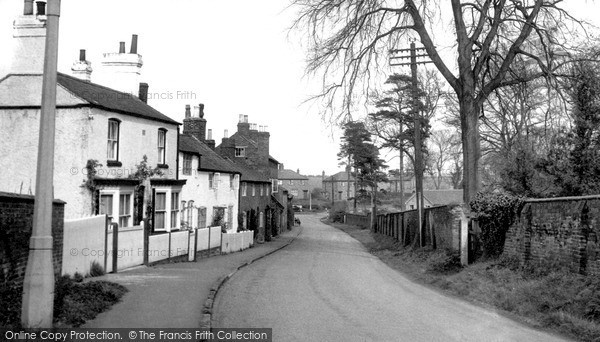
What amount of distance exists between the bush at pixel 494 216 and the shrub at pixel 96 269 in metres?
11.5

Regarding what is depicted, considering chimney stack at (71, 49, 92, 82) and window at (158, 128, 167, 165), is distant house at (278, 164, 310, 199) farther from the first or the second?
window at (158, 128, 167, 165)

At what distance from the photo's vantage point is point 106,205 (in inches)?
843

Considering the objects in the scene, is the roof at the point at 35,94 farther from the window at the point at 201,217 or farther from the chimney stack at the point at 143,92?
the window at the point at 201,217

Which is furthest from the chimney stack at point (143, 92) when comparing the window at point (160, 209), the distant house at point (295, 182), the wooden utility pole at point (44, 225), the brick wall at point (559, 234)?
the distant house at point (295, 182)

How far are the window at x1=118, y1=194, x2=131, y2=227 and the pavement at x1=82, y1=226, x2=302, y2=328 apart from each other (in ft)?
12.1

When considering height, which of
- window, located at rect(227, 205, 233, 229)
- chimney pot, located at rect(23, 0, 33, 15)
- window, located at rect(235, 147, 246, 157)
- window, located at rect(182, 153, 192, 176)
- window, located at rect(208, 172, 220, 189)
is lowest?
window, located at rect(227, 205, 233, 229)

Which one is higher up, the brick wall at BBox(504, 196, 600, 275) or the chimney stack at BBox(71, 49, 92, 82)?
the chimney stack at BBox(71, 49, 92, 82)

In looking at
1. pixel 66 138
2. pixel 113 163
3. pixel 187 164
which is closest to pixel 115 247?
pixel 113 163

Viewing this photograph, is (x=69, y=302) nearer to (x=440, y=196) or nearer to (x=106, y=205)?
(x=106, y=205)

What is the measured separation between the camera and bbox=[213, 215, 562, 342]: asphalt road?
9.30 m

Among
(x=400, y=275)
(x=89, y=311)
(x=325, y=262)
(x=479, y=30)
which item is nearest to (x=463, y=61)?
(x=479, y=30)

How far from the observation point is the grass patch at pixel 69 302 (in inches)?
305

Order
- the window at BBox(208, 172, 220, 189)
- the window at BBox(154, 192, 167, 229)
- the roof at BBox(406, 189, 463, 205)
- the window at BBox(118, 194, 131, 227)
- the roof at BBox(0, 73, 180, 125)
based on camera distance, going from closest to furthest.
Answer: the roof at BBox(0, 73, 180, 125), the window at BBox(118, 194, 131, 227), the window at BBox(154, 192, 167, 229), the window at BBox(208, 172, 220, 189), the roof at BBox(406, 189, 463, 205)

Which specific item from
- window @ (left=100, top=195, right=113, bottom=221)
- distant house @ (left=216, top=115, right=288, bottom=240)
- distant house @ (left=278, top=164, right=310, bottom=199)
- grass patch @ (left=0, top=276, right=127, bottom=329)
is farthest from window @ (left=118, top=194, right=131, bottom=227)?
distant house @ (left=278, top=164, right=310, bottom=199)
